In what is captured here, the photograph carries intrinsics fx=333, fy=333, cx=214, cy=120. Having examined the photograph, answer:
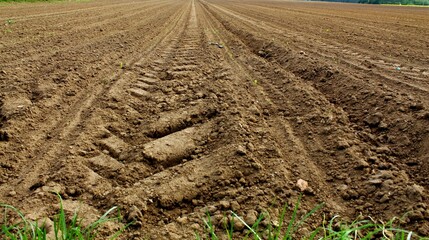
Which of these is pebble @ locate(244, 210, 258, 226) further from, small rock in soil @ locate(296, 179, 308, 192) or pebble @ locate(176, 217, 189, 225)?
small rock in soil @ locate(296, 179, 308, 192)

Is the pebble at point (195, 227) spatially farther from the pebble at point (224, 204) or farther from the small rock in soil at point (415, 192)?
the small rock in soil at point (415, 192)

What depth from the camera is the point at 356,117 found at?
172 inches

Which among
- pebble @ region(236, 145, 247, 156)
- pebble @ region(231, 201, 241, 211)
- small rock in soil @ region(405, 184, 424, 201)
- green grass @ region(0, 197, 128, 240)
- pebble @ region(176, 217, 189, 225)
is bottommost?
pebble @ region(176, 217, 189, 225)

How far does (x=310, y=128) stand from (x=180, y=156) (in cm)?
166

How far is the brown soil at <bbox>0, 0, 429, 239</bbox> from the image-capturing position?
2.76 m

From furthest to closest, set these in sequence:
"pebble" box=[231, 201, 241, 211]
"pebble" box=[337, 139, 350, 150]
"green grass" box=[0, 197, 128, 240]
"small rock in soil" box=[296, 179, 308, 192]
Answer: "pebble" box=[337, 139, 350, 150] < "small rock in soil" box=[296, 179, 308, 192] < "pebble" box=[231, 201, 241, 211] < "green grass" box=[0, 197, 128, 240]

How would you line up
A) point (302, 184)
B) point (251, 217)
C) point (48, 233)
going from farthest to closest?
point (302, 184)
point (251, 217)
point (48, 233)

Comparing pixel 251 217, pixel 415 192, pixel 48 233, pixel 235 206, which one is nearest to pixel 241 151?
pixel 235 206

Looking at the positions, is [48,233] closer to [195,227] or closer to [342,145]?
[195,227]

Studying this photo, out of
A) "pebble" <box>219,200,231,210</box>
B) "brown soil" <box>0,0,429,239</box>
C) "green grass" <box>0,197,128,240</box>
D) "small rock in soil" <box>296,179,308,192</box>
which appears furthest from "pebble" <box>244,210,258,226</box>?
"green grass" <box>0,197,128,240</box>

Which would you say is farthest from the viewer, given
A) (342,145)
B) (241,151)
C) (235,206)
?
(342,145)

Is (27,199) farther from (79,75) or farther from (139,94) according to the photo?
(79,75)

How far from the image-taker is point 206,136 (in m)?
3.87

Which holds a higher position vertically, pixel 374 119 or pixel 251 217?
pixel 374 119
